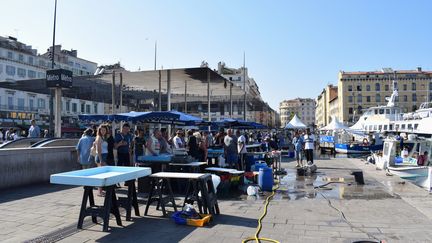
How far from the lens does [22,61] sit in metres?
66.0

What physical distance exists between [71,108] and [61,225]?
68.7 metres

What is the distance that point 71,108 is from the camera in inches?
2783

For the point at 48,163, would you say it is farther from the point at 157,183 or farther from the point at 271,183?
the point at 271,183

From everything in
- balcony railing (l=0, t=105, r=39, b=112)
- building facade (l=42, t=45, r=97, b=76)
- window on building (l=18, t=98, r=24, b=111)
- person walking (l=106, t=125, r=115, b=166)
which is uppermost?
building facade (l=42, t=45, r=97, b=76)

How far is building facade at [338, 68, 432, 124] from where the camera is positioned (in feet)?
303

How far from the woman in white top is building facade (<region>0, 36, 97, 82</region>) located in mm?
56233

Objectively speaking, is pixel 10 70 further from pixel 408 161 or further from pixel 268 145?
pixel 408 161

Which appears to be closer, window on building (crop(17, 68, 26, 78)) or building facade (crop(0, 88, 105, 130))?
building facade (crop(0, 88, 105, 130))

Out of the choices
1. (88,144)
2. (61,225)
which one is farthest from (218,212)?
(88,144)

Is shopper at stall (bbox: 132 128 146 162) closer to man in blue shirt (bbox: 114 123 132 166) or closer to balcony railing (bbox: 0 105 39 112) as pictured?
man in blue shirt (bbox: 114 123 132 166)

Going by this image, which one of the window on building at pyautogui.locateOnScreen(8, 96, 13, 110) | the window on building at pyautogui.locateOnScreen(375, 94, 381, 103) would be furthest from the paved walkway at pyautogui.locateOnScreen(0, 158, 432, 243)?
the window on building at pyautogui.locateOnScreen(375, 94, 381, 103)

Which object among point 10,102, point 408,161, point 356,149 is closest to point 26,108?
point 10,102

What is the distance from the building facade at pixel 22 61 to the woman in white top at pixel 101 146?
184ft

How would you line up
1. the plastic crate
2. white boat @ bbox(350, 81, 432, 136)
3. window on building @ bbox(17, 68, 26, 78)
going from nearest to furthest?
the plastic crate → white boat @ bbox(350, 81, 432, 136) → window on building @ bbox(17, 68, 26, 78)
